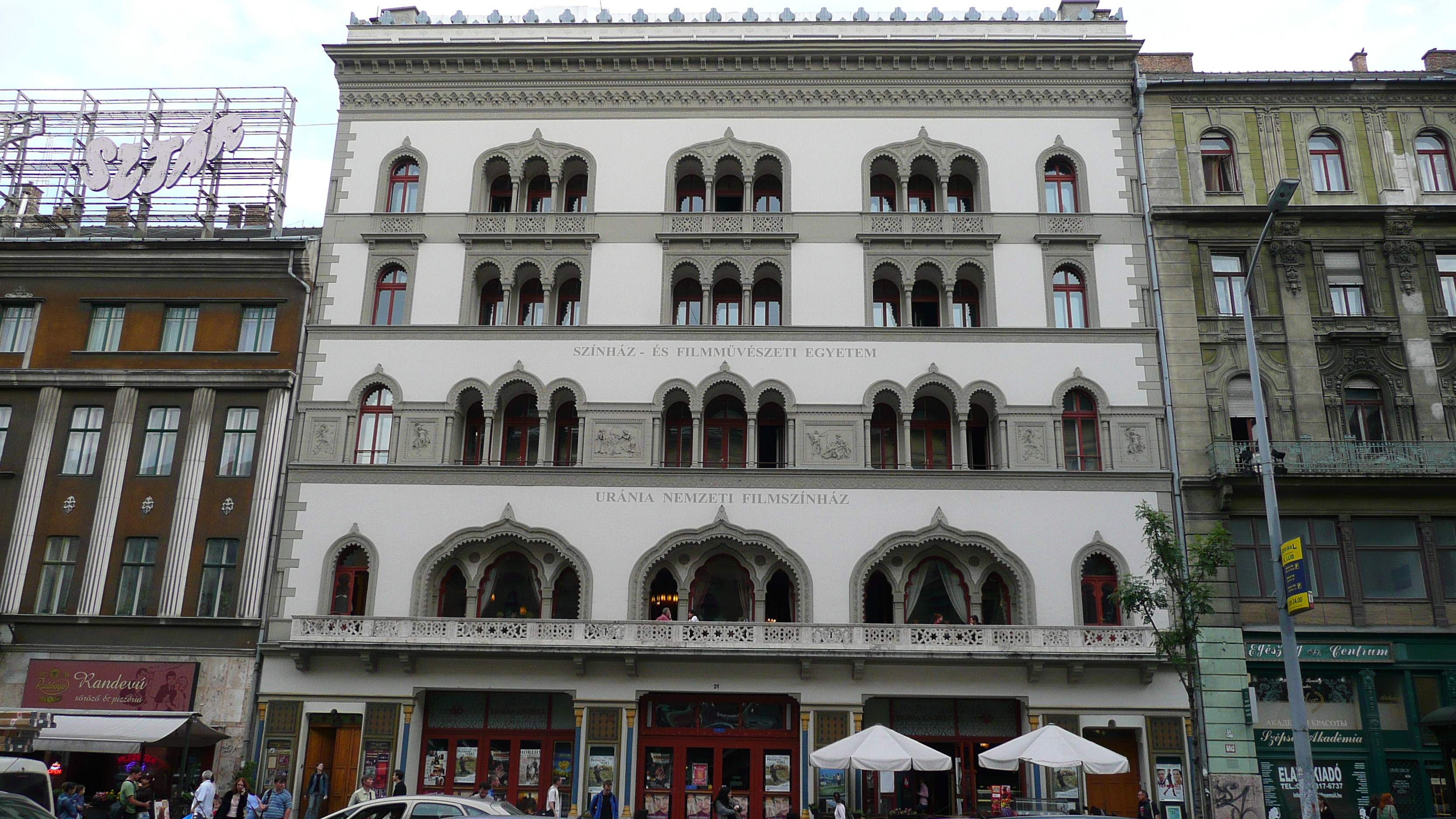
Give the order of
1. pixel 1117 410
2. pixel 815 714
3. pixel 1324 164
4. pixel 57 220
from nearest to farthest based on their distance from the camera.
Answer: pixel 815 714 → pixel 1117 410 → pixel 1324 164 → pixel 57 220

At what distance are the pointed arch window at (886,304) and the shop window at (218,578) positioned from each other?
68.4ft

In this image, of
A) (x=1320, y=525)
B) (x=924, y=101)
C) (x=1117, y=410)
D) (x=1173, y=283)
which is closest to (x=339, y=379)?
(x=924, y=101)

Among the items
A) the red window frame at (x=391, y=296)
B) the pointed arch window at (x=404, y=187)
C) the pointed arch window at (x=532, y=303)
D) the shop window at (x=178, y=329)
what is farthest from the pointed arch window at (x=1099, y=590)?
the shop window at (x=178, y=329)

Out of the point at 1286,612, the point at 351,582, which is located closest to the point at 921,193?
the point at 1286,612

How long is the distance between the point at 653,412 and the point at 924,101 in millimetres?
14065

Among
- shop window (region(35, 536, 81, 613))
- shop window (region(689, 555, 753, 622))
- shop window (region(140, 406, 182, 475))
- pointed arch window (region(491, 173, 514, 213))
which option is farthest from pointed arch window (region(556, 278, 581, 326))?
shop window (region(35, 536, 81, 613))

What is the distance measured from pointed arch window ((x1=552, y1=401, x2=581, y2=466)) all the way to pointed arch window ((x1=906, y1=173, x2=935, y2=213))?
13.0m

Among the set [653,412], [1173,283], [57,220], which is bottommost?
[653,412]

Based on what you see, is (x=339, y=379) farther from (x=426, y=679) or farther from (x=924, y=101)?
(x=924, y=101)

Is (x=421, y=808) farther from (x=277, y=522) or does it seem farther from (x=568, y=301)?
(x=568, y=301)

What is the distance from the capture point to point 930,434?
3394cm

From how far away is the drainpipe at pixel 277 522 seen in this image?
30.8m

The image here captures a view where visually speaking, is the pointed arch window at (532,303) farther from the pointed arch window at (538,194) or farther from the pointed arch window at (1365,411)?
the pointed arch window at (1365,411)

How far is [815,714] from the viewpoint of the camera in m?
30.3
